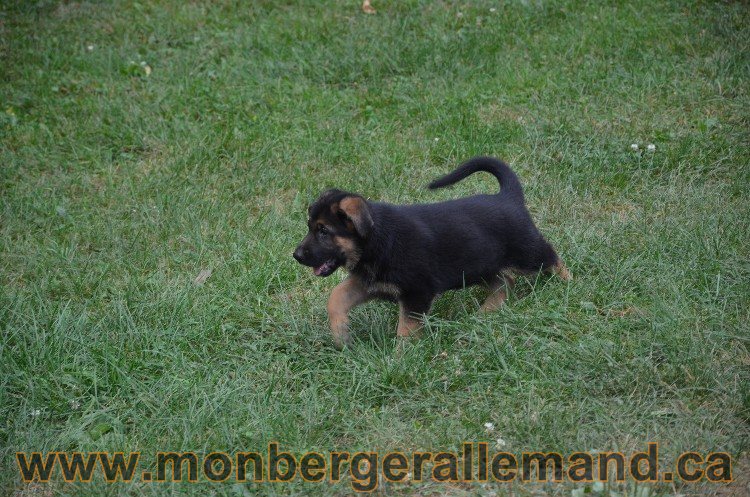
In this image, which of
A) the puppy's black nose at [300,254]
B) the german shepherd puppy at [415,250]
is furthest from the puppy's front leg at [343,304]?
the puppy's black nose at [300,254]

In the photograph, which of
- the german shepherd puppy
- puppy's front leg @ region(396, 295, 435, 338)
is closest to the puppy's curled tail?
the german shepherd puppy

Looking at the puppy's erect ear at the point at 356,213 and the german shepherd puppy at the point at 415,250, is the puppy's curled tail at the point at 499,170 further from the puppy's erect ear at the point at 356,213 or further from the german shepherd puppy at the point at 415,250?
the puppy's erect ear at the point at 356,213

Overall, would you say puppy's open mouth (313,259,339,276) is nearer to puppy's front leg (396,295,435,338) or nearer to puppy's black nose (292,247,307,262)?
puppy's black nose (292,247,307,262)

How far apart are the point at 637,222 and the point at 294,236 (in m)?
2.47

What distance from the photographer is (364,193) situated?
711 centimetres

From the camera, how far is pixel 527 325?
16.3 ft

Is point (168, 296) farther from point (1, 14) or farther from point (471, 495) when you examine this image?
point (1, 14)

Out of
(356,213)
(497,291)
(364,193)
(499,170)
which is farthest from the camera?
(364,193)

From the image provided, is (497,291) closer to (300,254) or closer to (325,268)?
(325,268)

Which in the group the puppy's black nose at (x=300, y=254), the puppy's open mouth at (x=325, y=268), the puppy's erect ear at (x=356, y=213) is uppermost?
the puppy's erect ear at (x=356, y=213)

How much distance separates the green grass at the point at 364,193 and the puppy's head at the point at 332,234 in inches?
20.9

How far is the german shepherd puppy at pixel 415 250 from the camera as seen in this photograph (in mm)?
4953

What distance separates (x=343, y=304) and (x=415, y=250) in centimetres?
53

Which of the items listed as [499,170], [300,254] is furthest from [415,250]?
[499,170]
